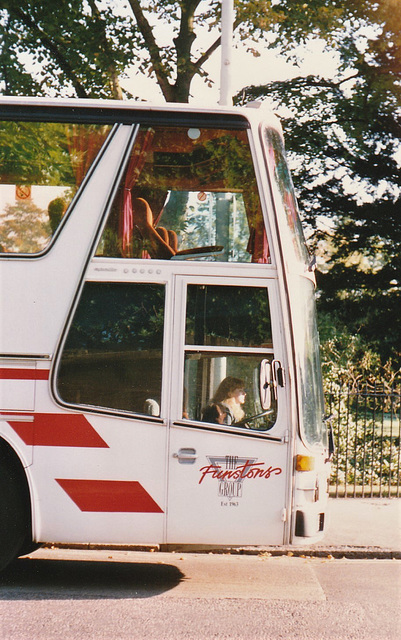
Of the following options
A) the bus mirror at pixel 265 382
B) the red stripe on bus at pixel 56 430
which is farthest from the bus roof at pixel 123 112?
the red stripe on bus at pixel 56 430

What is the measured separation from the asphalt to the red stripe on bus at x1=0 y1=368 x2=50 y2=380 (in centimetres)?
236

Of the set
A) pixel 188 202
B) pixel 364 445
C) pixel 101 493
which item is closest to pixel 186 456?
pixel 101 493

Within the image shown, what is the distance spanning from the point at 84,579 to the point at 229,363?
233 centimetres

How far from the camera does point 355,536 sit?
30.8 ft

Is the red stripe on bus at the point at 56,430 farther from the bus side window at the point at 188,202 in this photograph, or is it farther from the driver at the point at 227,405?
the bus side window at the point at 188,202

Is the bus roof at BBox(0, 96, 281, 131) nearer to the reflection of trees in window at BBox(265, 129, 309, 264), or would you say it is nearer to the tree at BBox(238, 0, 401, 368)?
the reflection of trees in window at BBox(265, 129, 309, 264)

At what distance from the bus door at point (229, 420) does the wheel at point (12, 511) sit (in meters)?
1.18

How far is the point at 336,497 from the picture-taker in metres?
11.8

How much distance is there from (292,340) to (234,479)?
3.89 feet

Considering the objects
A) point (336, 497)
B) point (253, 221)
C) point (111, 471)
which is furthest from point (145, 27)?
point (111, 471)

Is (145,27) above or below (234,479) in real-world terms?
above

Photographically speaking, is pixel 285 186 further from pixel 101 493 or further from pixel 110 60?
pixel 110 60

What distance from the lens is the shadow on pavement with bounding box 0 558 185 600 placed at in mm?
6254

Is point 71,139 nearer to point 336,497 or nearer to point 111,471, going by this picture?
point 111,471
